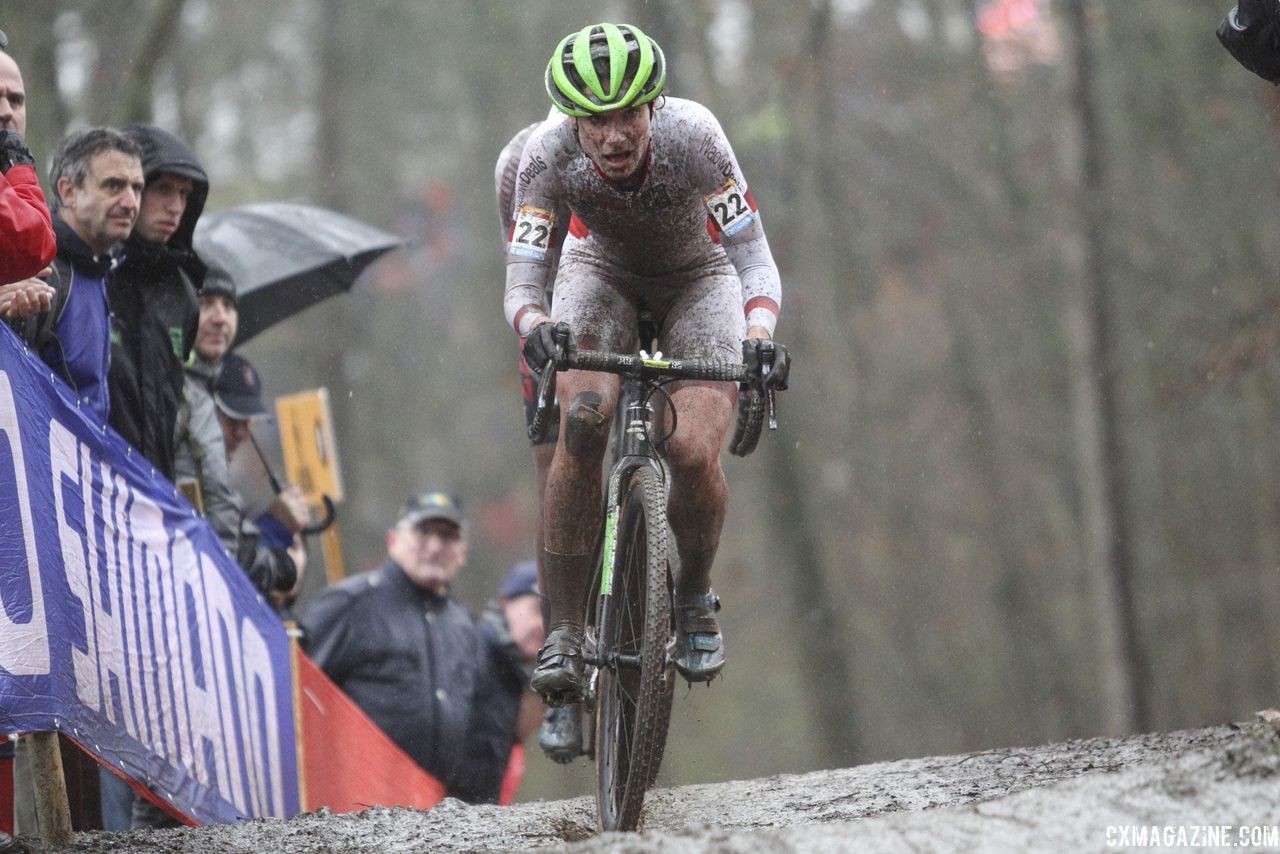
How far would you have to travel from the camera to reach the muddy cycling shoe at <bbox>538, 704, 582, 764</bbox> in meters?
6.70

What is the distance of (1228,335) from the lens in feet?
61.5

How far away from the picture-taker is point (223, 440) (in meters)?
7.98

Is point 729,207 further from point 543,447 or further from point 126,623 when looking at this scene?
point 126,623

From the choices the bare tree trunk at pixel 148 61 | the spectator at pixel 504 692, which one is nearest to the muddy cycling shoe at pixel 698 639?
the spectator at pixel 504 692

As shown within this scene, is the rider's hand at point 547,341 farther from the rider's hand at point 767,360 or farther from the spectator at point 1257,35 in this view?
the spectator at point 1257,35

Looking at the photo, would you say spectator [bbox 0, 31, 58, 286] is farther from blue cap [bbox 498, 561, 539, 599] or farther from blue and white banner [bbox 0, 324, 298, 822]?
blue cap [bbox 498, 561, 539, 599]

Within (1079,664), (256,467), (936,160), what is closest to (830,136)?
(936,160)

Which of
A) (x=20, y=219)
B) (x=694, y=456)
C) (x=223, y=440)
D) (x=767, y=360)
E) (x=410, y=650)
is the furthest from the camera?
(x=410, y=650)

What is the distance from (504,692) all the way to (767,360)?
164 inches

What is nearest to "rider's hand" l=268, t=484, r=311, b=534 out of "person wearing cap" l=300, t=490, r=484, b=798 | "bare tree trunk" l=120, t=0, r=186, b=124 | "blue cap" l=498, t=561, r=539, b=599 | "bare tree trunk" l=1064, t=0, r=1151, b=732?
"person wearing cap" l=300, t=490, r=484, b=798

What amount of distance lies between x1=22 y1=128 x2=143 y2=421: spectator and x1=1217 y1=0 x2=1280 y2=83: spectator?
4.47 metres

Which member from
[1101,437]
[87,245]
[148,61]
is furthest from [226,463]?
[1101,437]

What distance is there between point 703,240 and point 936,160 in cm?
1993

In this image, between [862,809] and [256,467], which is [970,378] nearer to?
[256,467]
